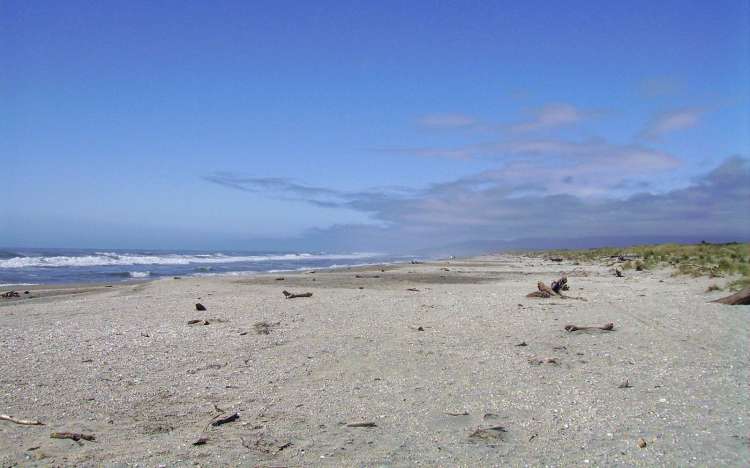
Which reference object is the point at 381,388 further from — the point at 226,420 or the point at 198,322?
the point at 198,322

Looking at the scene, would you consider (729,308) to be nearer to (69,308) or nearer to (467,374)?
(467,374)

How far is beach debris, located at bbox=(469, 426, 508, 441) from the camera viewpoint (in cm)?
479

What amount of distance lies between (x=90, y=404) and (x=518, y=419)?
4376 mm

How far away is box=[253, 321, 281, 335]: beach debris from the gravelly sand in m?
0.17

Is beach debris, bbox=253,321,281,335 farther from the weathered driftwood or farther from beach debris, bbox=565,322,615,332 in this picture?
the weathered driftwood

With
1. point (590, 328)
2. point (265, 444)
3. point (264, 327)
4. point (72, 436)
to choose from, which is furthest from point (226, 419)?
point (590, 328)

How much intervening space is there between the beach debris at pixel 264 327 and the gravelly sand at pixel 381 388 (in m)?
0.17

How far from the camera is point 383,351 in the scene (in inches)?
324

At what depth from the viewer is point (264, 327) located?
10.2m

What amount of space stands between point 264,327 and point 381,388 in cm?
439

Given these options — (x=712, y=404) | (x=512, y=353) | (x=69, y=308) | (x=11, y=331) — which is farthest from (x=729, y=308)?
(x=69, y=308)

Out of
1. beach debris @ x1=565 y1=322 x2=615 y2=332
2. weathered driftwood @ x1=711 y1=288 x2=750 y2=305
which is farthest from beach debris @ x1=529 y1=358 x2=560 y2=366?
weathered driftwood @ x1=711 y1=288 x2=750 y2=305

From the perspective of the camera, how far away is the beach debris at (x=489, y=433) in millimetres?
4789

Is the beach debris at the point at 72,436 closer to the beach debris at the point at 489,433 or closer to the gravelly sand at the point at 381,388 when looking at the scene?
the gravelly sand at the point at 381,388
